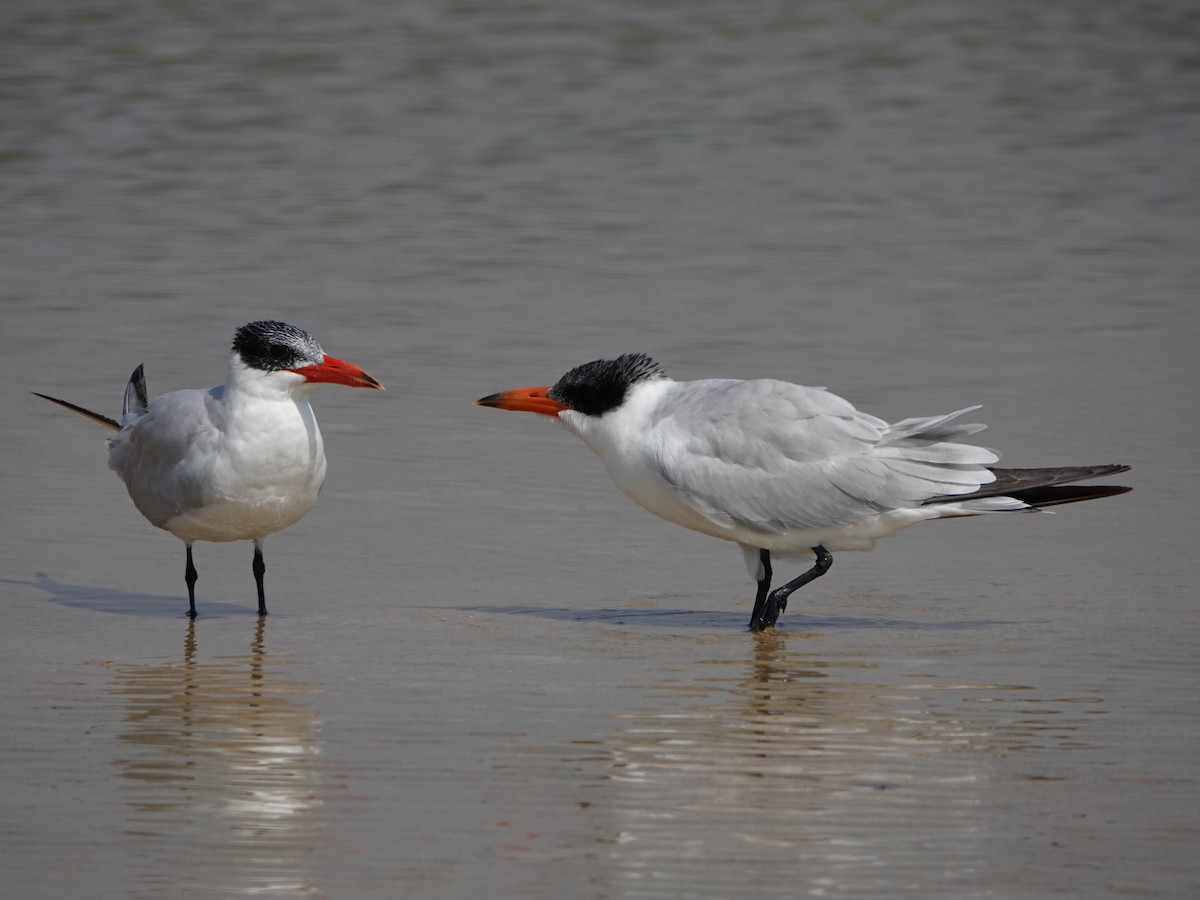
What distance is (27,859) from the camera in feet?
12.1

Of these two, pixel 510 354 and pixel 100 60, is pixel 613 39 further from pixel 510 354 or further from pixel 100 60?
pixel 510 354

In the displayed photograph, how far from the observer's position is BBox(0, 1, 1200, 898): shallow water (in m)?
3.88

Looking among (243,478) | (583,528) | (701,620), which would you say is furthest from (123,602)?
(701,620)

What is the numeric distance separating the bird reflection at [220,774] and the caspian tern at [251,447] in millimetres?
458

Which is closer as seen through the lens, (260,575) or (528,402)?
(260,575)

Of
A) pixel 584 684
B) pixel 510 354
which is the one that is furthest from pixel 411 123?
pixel 584 684

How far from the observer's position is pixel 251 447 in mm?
5438

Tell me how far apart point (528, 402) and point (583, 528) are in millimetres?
815

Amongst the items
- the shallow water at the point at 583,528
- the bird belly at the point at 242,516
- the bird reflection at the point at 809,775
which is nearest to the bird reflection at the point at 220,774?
the shallow water at the point at 583,528

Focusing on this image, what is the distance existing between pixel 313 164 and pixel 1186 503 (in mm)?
8134

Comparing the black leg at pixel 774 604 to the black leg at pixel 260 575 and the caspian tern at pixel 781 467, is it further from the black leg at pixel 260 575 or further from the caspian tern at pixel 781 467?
the black leg at pixel 260 575

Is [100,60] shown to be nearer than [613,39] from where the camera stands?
Yes

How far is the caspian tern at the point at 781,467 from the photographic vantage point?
5543 mm

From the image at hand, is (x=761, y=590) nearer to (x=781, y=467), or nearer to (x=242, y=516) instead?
(x=781, y=467)
